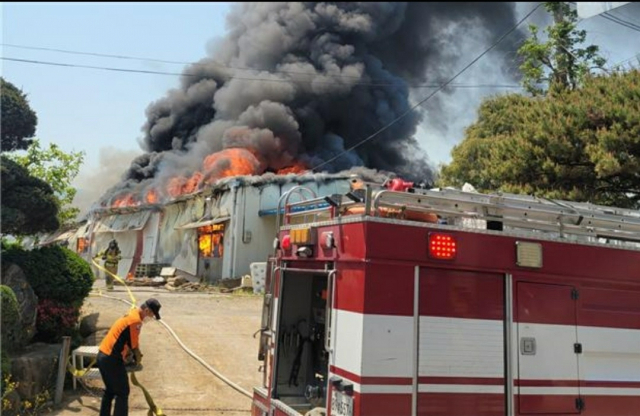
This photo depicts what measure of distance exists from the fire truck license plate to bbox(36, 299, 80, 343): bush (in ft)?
19.4

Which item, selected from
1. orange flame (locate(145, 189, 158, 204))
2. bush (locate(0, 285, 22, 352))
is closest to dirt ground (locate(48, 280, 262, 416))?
bush (locate(0, 285, 22, 352))

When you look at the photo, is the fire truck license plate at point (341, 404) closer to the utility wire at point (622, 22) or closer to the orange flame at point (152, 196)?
the utility wire at point (622, 22)

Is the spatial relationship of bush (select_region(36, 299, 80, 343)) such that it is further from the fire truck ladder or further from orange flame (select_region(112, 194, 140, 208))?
orange flame (select_region(112, 194, 140, 208))

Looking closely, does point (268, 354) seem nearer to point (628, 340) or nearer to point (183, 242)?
point (628, 340)

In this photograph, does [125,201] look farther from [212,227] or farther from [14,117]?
[14,117]

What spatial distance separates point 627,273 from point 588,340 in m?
0.68

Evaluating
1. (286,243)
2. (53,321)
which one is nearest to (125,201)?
(53,321)

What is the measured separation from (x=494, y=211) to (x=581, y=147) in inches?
282

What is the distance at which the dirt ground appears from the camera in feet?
22.0

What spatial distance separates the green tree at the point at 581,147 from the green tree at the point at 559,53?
222 centimetres

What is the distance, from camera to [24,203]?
27.8 feet

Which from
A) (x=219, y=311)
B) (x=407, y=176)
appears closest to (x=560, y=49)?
(x=219, y=311)

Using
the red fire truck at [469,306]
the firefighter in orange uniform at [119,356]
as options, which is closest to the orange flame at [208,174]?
the firefighter in orange uniform at [119,356]

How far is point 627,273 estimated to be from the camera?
4152 mm
